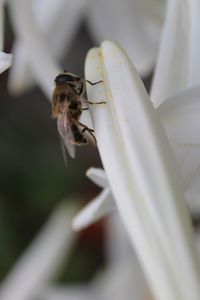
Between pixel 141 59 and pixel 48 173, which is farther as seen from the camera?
pixel 48 173

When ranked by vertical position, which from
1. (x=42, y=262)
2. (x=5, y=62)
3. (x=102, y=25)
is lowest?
(x=42, y=262)

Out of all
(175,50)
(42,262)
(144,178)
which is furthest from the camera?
(42,262)

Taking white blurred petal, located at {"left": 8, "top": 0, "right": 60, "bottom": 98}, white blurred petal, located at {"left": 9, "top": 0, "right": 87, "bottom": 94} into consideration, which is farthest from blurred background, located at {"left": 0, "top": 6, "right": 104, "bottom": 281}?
white blurred petal, located at {"left": 8, "top": 0, "right": 60, "bottom": 98}

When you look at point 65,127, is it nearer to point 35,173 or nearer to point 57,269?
point 57,269

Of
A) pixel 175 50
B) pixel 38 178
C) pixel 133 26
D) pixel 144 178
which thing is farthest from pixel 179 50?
pixel 38 178

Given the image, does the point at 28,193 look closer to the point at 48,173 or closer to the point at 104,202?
the point at 48,173

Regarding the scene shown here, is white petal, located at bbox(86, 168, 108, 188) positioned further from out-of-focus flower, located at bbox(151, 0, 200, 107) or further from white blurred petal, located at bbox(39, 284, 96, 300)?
white blurred petal, located at bbox(39, 284, 96, 300)

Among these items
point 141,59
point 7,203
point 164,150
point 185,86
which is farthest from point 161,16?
point 7,203
